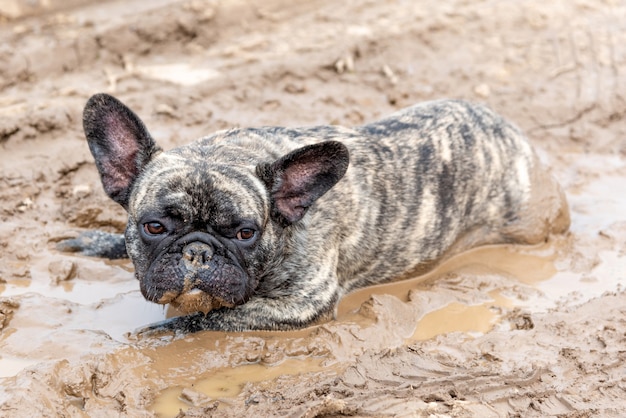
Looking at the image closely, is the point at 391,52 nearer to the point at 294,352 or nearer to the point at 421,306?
the point at 421,306

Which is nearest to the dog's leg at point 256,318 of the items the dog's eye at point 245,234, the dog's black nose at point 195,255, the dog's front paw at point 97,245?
the dog's eye at point 245,234

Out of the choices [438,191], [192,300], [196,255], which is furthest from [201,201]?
[438,191]

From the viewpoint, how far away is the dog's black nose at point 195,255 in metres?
4.38

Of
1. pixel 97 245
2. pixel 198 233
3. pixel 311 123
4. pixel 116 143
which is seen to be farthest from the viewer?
pixel 311 123

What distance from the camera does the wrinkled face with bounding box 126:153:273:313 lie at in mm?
4434

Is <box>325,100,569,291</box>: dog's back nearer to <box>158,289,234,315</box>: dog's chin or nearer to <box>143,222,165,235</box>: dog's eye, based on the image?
<box>158,289,234,315</box>: dog's chin

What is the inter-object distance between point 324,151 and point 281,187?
39 centimetres

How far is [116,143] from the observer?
16.1 ft

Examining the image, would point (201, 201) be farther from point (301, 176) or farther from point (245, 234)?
point (301, 176)

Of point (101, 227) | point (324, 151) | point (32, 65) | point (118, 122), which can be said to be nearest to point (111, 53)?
point (32, 65)

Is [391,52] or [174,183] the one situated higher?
[174,183]

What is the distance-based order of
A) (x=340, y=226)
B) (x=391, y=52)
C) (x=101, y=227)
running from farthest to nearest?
(x=391, y=52) < (x=101, y=227) < (x=340, y=226)

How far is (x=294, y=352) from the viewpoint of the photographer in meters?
4.98

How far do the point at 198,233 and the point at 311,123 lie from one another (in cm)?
383
